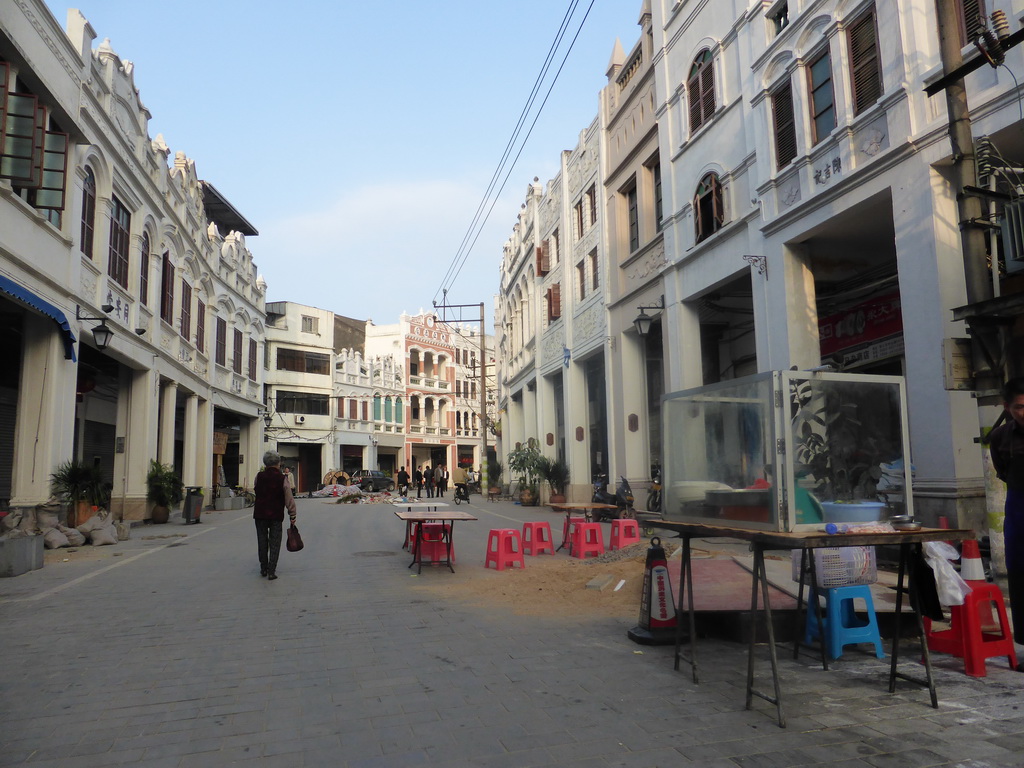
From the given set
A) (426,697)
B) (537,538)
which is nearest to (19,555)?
(537,538)

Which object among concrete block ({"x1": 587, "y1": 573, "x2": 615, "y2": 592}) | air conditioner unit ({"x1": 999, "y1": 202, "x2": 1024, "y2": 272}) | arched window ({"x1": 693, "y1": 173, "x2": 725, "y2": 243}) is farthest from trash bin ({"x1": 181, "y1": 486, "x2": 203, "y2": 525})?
air conditioner unit ({"x1": 999, "y1": 202, "x2": 1024, "y2": 272})

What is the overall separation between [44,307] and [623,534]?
36.9 ft

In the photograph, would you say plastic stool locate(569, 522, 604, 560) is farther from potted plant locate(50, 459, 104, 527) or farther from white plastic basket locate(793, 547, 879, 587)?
potted plant locate(50, 459, 104, 527)

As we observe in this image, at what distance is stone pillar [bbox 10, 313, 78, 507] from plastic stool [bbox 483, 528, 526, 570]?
30.9 ft

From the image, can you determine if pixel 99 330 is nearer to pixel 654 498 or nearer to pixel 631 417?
pixel 654 498

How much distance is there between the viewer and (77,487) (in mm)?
14734

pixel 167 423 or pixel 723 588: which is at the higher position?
pixel 167 423

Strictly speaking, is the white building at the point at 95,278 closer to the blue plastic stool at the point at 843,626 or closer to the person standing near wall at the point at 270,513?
the person standing near wall at the point at 270,513

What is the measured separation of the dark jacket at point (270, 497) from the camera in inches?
399

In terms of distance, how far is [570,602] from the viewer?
8.01 meters

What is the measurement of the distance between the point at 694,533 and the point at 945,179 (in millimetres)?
7722

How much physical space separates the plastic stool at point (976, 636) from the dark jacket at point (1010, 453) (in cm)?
88

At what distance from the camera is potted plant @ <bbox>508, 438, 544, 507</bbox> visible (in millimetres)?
27656

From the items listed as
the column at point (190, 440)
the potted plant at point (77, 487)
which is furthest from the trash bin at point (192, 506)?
the potted plant at point (77, 487)
